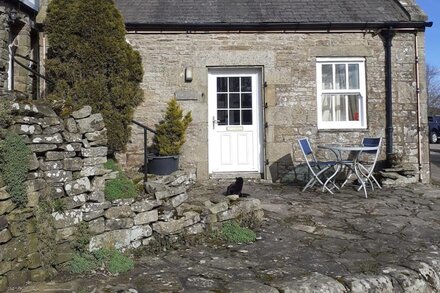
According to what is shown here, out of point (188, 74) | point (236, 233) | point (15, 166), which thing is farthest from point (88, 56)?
point (236, 233)

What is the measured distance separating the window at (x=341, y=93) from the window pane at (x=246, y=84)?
142 centimetres

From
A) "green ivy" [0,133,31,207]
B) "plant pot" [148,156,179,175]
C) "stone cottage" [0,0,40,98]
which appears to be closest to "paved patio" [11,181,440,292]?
"green ivy" [0,133,31,207]

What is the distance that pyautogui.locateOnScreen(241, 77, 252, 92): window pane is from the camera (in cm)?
870

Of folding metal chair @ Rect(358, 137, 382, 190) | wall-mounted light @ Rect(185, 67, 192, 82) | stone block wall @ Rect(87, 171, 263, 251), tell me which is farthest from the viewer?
wall-mounted light @ Rect(185, 67, 192, 82)

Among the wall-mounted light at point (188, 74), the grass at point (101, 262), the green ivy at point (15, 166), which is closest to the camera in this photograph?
the green ivy at point (15, 166)

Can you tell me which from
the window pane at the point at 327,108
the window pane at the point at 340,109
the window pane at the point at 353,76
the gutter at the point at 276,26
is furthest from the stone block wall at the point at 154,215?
the window pane at the point at 353,76

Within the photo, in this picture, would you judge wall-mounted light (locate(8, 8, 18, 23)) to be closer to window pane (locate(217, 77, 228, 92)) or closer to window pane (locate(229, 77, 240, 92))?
window pane (locate(217, 77, 228, 92))

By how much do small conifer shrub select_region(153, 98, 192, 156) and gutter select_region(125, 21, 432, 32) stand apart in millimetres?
1594

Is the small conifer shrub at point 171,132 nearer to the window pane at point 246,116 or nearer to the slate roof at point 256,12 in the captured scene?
the window pane at point 246,116

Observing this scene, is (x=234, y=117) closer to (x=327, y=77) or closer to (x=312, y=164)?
(x=312, y=164)

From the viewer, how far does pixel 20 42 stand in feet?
25.3

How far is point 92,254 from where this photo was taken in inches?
149

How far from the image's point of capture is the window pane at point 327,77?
8.74 m

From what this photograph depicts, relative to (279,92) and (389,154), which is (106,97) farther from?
→ (389,154)
